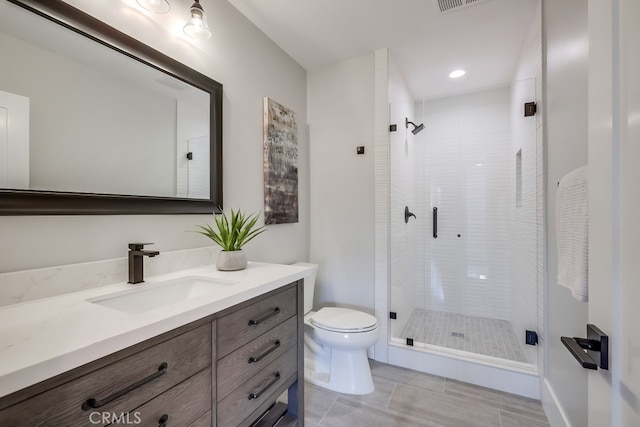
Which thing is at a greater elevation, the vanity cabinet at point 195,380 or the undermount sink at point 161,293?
the undermount sink at point 161,293

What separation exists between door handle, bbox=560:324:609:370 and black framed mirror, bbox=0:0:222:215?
1529 mm

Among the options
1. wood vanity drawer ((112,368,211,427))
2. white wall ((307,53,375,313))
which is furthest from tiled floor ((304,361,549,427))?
wood vanity drawer ((112,368,211,427))

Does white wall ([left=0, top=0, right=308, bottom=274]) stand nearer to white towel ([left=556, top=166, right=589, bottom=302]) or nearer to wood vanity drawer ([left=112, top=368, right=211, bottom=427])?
wood vanity drawer ([left=112, top=368, right=211, bottom=427])

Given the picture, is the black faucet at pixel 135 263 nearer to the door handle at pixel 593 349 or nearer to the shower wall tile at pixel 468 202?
the door handle at pixel 593 349

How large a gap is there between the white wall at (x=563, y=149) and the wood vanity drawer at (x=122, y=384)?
4.96 feet

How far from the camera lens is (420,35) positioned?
204cm

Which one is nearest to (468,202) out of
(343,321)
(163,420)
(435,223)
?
(435,223)

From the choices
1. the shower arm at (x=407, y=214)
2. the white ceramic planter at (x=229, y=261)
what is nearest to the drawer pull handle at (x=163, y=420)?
the white ceramic planter at (x=229, y=261)

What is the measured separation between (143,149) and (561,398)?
241cm

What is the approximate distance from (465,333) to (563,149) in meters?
1.78

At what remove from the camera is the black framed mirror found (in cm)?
94

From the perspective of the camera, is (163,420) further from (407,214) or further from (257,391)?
(407,214)

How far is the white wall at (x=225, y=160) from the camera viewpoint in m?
0.97

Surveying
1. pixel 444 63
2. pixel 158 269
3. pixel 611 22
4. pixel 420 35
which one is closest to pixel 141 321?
pixel 158 269
